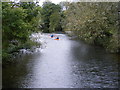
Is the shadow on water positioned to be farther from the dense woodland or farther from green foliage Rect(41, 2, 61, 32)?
green foliage Rect(41, 2, 61, 32)

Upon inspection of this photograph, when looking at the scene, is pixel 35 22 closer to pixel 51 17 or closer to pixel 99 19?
pixel 99 19

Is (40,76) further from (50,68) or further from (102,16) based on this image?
(102,16)

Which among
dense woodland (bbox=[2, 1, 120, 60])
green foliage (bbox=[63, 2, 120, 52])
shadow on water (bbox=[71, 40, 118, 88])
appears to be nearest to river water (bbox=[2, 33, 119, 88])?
shadow on water (bbox=[71, 40, 118, 88])

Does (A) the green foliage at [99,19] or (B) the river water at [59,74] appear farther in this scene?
(A) the green foliage at [99,19]

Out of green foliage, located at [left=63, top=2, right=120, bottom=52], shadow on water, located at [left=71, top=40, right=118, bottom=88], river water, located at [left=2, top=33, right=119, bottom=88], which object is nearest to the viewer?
river water, located at [left=2, top=33, right=119, bottom=88]

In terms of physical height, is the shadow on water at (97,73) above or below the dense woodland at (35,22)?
below

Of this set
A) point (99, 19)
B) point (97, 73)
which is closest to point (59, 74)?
point (97, 73)

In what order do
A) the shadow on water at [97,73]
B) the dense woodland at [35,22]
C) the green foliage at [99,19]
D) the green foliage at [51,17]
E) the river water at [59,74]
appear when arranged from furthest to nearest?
the green foliage at [51,17] → the green foliage at [99,19] → the shadow on water at [97,73] → the river water at [59,74] → the dense woodland at [35,22]

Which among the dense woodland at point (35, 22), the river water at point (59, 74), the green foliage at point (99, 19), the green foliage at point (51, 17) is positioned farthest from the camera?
the green foliage at point (51, 17)

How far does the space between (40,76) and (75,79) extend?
6.63ft

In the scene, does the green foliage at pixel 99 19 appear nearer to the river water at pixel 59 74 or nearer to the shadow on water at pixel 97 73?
the shadow on water at pixel 97 73

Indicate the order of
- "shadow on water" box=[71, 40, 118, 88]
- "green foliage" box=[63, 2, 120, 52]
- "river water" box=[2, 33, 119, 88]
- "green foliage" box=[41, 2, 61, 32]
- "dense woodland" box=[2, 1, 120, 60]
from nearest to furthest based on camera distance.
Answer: "dense woodland" box=[2, 1, 120, 60] < "river water" box=[2, 33, 119, 88] < "shadow on water" box=[71, 40, 118, 88] < "green foliage" box=[63, 2, 120, 52] < "green foliage" box=[41, 2, 61, 32]

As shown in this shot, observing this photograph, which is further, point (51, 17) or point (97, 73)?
point (51, 17)

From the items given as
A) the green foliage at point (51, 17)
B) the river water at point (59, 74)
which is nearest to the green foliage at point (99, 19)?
the river water at point (59, 74)
